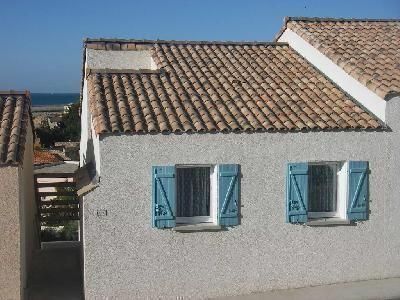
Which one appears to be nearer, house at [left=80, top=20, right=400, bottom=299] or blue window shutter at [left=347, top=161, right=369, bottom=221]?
house at [left=80, top=20, right=400, bottom=299]

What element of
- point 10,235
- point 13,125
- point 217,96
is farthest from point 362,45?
point 10,235

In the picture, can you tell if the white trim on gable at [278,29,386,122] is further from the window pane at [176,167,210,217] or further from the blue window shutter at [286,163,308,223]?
the window pane at [176,167,210,217]

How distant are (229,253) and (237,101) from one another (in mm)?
3646

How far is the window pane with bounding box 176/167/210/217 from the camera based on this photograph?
39.9 feet

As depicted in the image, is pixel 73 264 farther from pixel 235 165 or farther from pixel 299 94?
pixel 299 94

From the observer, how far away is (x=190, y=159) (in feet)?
38.1

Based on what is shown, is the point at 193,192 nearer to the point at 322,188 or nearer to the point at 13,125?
the point at 322,188

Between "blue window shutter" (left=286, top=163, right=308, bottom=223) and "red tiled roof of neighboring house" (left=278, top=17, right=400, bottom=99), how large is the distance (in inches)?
109

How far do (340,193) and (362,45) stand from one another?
5.52m

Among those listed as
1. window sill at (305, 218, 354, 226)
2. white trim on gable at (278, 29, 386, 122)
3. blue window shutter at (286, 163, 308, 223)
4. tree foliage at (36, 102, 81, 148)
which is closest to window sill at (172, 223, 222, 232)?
blue window shutter at (286, 163, 308, 223)

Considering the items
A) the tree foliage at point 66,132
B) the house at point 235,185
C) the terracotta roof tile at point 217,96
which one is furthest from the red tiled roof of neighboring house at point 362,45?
the tree foliage at point 66,132

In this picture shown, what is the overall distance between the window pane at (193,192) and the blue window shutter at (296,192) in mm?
1833

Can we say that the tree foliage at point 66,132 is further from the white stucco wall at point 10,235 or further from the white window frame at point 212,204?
the white stucco wall at point 10,235

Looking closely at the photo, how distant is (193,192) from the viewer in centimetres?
1223
